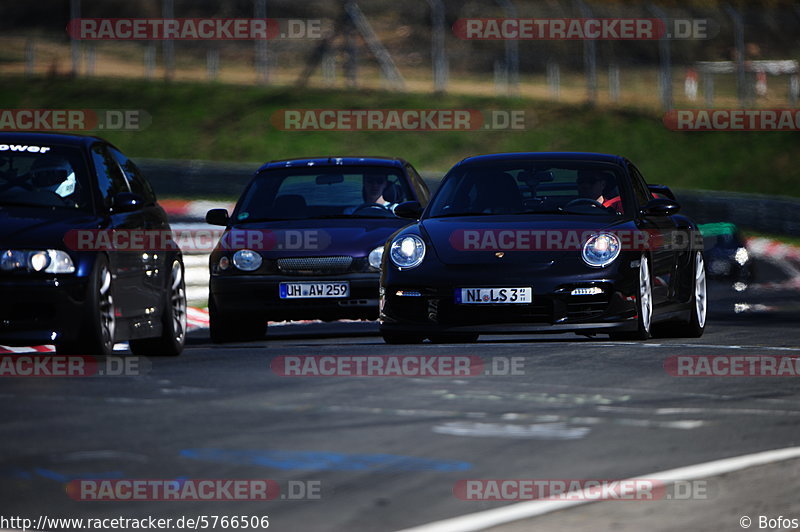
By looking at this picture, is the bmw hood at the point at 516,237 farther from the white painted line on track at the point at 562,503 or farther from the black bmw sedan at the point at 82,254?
the white painted line on track at the point at 562,503

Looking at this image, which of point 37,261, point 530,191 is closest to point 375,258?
point 530,191

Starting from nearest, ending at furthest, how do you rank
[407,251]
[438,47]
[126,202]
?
[126,202] < [407,251] < [438,47]

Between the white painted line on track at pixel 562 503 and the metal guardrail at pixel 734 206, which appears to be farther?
the metal guardrail at pixel 734 206

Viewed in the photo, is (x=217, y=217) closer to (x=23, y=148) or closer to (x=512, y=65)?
(x=23, y=148)

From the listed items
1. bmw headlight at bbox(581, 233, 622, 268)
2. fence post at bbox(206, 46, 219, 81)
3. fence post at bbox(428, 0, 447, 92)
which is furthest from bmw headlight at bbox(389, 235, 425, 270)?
fence post at bbox(206, 46, 219, 81)

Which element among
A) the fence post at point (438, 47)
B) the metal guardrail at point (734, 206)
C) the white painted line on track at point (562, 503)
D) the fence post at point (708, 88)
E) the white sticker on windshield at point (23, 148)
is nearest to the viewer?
the white painted line on track at point (562, 503)

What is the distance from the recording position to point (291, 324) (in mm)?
16406

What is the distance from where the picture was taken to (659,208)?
11.8m

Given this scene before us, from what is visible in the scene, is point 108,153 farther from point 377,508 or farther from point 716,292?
point 716,292

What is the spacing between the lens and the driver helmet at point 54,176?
10.6 m

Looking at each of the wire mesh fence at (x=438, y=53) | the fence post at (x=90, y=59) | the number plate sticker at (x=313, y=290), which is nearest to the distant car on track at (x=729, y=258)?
the wire mesh fence at (x=438, y=53)

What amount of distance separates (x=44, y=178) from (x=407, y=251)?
8.34 ft

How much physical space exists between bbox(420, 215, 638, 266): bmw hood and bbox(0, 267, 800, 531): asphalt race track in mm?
857

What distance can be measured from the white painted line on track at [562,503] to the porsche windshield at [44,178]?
5.38 meters
